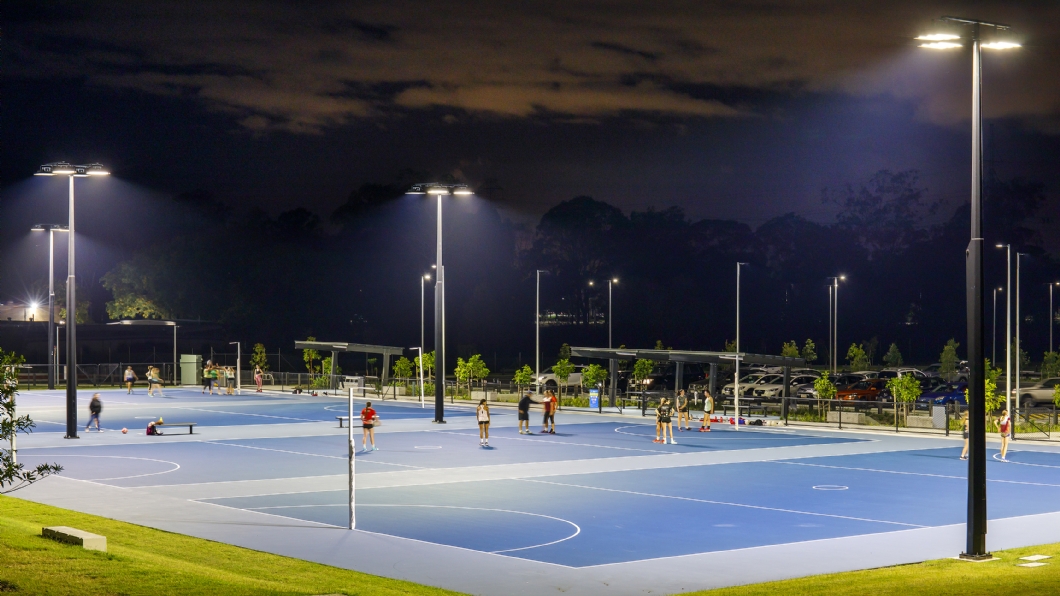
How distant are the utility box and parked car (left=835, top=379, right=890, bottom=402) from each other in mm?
41687

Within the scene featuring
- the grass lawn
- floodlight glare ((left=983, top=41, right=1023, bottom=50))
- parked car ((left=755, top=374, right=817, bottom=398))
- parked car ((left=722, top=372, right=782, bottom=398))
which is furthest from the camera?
parked car ((left=755, top=374, right=817, bottom=398))

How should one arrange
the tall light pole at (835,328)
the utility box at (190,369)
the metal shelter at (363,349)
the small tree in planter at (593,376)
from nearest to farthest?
the small tree in planter at (593,376), the metal shelter at (363,349), the tall light pole at (835,328), the utility box at (190,369)

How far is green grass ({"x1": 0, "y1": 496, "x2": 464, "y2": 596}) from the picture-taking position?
12289 millimetres

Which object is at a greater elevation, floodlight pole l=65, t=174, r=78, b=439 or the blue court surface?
floodlight pole l=65, t=174, r=78, b=439

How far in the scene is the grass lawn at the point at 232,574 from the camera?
12469 millimetres

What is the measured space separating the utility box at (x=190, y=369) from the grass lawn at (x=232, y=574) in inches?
2412

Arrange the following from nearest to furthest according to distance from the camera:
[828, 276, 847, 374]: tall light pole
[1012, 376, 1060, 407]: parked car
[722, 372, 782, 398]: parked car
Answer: [1012, 376, 1060, 407]: parked car
[722, 372, 782, 398]: parked car
[828, 276, 847, 374]: tall light pole

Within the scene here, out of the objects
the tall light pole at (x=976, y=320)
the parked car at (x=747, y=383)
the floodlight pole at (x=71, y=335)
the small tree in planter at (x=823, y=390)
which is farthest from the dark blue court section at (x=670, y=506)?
the parked car at (x=747, y=383)

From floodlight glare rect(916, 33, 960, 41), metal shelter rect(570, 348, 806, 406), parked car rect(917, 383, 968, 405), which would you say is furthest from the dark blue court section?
parked car rect(917, 383, 968, 405)

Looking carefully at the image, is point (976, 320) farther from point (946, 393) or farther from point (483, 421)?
point (946, 393)

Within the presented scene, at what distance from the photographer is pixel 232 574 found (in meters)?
15.0

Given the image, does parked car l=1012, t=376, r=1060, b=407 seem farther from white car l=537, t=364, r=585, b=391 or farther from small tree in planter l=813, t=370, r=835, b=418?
white car l=537, t=364, r=585, b=391

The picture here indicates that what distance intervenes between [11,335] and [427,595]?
79.3 meters

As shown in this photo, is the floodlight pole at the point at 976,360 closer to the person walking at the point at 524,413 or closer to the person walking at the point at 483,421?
the person walking at the point at 483,421
